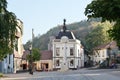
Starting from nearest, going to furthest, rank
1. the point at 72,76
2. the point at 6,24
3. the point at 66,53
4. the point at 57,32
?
the point at 6,24 < the point at 72,76 < the point at 66,53 < the point at 57,32

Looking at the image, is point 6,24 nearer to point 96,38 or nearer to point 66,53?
point 66,53

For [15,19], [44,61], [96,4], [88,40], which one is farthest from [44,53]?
[96,4]

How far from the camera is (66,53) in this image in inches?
4035

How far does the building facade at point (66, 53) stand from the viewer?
101 meters

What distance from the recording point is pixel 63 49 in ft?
336

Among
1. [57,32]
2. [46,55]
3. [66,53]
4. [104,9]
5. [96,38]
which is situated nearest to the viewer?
[104,9]

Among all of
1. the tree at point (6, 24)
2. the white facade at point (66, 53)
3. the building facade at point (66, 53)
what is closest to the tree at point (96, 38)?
the building facade at point (66, 53)

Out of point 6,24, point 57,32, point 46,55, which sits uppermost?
point 57,32

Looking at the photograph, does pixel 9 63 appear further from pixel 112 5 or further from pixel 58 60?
pixel 112 5

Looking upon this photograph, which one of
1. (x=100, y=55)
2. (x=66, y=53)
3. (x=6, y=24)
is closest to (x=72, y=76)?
(x=6, y=24)

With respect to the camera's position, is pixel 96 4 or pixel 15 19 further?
pixel 15 19

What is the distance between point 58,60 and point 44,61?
11.1 feet

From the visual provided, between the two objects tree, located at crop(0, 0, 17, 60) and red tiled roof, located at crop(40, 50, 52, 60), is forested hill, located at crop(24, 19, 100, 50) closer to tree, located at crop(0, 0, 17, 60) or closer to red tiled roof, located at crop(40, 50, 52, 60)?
red tiled roof, located at crop(40, 50, 52, 60)

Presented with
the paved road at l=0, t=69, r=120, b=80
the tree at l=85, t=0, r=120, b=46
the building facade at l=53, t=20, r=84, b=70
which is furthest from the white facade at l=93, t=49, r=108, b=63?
the tree at l=85, t=0, r=120, b=46
